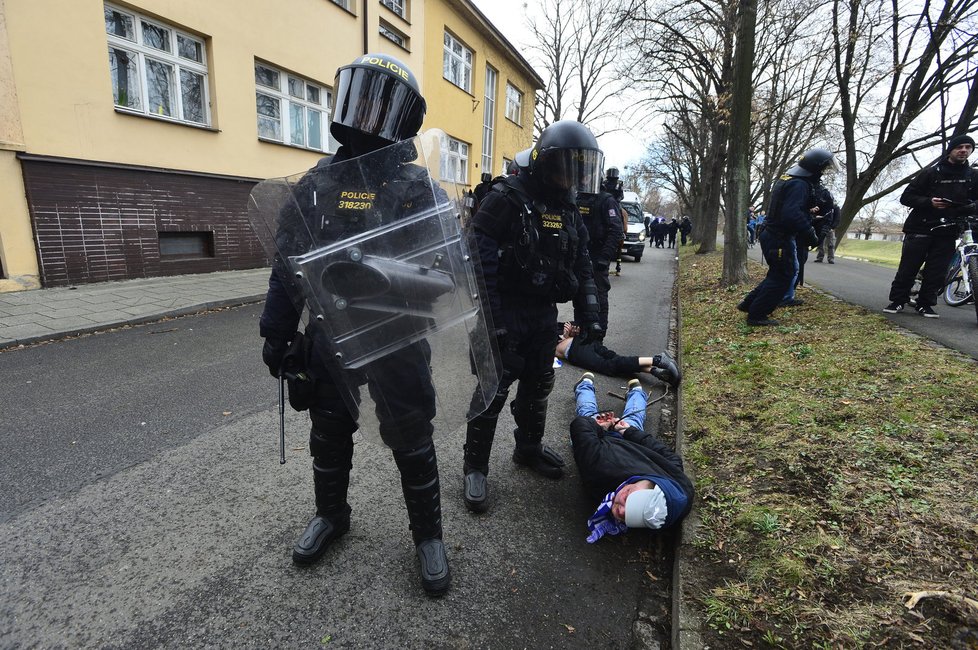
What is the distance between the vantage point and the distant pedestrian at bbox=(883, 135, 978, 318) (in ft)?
17.9

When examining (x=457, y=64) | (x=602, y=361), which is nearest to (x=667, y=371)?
(x=602, y=361)

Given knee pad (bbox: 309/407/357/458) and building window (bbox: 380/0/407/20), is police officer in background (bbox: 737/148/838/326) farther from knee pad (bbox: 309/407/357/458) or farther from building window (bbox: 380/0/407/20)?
building window (bbox: 380/0/407/20)

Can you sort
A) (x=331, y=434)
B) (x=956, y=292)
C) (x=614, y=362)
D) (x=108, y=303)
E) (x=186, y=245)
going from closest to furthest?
(x=331, y=434)
(x=614, y=362)
(x=956, y=292)
(x=108, y=303)
(x=186, y=245)

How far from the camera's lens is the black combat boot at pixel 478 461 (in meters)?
2.62

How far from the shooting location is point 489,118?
21625 mm

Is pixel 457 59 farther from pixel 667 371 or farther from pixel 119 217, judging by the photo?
pixel 667 371

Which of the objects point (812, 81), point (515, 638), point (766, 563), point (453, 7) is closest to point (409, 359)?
point (515, 638)

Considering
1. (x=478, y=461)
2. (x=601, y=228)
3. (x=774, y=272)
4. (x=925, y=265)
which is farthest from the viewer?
(x=925, y=265)

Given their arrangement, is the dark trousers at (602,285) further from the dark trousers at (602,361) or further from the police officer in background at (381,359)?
the police officer in background at (381,359)

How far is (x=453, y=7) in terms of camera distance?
55.4 ft

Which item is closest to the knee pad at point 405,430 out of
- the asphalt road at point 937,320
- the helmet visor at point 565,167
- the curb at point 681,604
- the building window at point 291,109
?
the curb at point 681,604

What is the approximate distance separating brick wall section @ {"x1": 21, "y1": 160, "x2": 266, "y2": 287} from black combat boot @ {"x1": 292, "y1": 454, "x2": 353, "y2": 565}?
662cm

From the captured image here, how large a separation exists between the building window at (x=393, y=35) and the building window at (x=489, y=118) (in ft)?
20.9

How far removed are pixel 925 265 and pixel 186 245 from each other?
1141 cm
